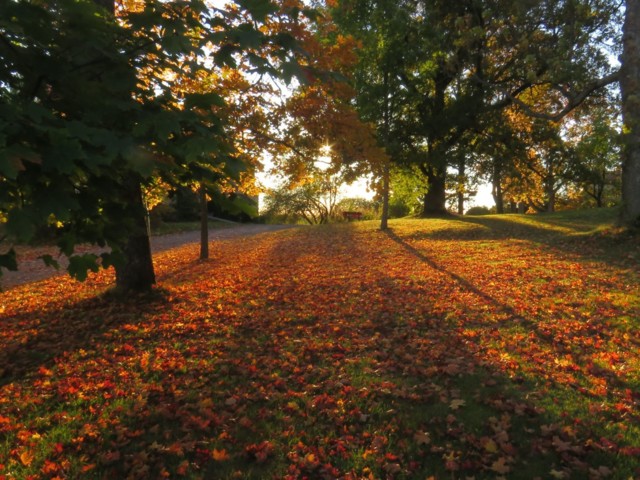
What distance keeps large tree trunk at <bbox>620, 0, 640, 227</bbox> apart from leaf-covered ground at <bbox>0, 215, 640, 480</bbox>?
9.43 feet

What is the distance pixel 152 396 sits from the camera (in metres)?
4.74

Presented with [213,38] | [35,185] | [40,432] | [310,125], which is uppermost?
[310,125]

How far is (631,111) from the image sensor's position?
11055 millimetres

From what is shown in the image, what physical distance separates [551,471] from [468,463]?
58 cm

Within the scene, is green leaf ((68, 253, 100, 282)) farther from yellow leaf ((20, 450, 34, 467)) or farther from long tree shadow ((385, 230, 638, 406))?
long tree shadow ((385, 230, 638, 406))

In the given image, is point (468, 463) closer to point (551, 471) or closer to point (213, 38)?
point (551, 471)

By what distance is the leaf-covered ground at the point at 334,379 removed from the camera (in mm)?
3572

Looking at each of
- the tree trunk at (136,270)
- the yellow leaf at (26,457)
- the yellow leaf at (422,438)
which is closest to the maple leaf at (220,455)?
the yellow leaf at (26,457)

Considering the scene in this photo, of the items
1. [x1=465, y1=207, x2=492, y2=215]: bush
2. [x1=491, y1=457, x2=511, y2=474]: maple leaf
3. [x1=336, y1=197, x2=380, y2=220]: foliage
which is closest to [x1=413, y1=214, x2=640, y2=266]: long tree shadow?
[x1=491, y1=457, x2=511, y2=474]: maple leaf

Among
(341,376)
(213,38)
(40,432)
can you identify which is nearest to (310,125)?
(341,376)

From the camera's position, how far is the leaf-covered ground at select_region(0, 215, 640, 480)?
3.57 m

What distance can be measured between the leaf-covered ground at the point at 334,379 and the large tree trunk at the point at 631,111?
288cm

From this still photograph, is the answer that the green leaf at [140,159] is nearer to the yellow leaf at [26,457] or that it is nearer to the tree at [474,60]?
the yellow leaf at [26,457]

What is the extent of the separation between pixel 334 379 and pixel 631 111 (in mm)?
10651
